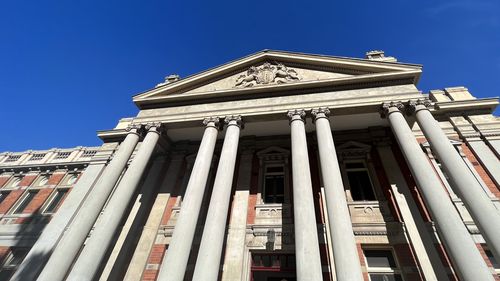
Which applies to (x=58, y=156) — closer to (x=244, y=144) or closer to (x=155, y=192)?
(x=155, y=192)

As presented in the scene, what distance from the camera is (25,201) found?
18.2m

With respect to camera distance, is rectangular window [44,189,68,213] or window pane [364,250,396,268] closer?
window pane [364,250,396,268]

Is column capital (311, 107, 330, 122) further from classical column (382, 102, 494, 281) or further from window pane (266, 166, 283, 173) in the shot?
window pane (266, 166, 283, 173)

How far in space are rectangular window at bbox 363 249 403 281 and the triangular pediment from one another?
7540mm

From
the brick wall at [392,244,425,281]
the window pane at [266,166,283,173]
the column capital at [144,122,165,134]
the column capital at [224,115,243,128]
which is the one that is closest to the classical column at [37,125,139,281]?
the column capital at [144,122,165,134]

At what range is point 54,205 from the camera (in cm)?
1745

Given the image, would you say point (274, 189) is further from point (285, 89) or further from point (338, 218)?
point (338, 218)

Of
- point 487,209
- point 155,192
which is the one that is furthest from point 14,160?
point 487,209

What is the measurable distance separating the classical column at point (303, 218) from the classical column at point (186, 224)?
142 inches

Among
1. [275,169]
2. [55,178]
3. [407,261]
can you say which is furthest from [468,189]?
[55,178]

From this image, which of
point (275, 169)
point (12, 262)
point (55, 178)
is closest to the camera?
point (275, 169)

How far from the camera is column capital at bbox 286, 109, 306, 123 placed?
11536 mm

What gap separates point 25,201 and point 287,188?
18.8 metres

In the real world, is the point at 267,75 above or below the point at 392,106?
above
